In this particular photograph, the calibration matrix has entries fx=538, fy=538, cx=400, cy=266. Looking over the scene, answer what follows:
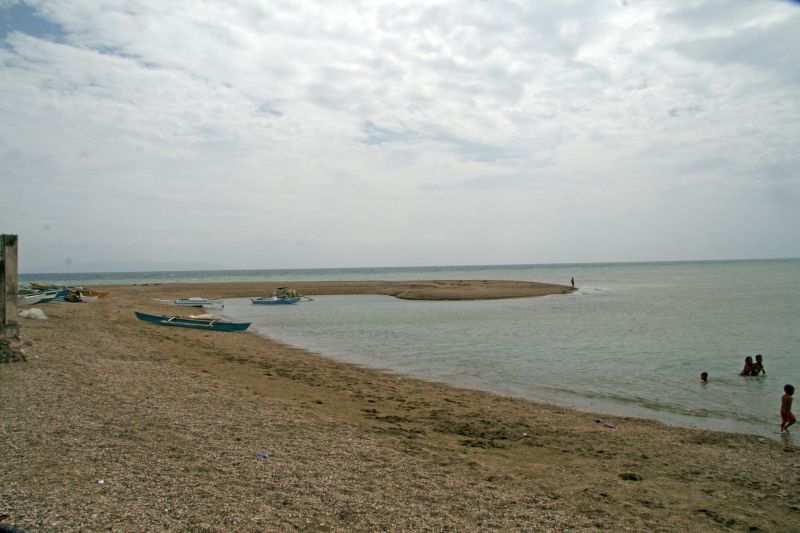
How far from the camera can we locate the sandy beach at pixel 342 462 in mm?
6617

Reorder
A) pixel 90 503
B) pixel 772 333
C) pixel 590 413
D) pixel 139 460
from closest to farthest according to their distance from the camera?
pixel 90 503, pixel 139 460, pixel 590 413, pixel 772 333

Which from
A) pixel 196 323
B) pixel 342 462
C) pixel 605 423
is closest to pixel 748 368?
pixel 605 423

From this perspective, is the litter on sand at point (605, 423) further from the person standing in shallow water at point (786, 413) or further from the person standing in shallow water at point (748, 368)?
the person standing in shallow water at point (748, 368)

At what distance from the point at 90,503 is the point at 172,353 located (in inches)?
555

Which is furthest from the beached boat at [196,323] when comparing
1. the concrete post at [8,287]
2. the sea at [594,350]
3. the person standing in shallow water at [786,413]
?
the person standing in shallow water at [786,413]

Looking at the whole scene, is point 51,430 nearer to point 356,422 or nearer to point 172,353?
point 356,422

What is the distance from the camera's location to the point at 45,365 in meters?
14.7

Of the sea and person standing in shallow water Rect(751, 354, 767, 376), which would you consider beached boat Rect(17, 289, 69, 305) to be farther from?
person standing in shallow water Rect(751, 354, 767, 376)

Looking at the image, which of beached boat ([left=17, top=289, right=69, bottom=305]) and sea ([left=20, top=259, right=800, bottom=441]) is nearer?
sea ([left=20, top=259, right=800, bottom=441])

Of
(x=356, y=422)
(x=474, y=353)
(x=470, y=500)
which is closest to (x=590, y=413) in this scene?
(x=356, y=422)

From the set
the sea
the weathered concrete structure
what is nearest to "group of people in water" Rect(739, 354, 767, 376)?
the sea

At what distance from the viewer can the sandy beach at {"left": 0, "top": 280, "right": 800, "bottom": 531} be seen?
6617 millimetres

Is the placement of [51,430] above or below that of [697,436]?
above

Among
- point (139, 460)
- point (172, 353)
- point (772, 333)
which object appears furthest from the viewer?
point (772, 333)
